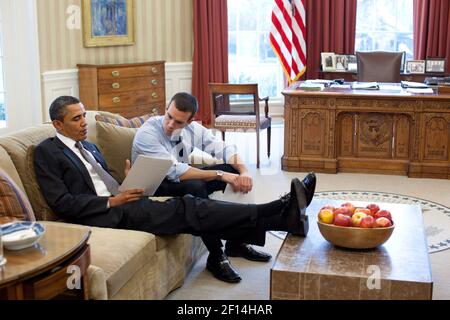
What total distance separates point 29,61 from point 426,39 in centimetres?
508

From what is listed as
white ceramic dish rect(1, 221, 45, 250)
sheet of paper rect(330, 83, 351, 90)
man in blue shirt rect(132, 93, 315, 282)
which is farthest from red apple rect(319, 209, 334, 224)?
sheet of paper rect(330, 83, 351, 90)

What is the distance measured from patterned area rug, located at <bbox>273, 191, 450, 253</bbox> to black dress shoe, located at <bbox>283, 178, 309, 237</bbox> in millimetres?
1275

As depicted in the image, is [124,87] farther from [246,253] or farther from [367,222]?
[367,222]

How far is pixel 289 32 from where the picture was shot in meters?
8.48

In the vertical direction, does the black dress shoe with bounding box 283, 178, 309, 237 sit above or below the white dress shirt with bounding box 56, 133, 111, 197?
below

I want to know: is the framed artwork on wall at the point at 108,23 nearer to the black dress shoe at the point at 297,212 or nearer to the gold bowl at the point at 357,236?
the black dress shoe at the point at 297,212

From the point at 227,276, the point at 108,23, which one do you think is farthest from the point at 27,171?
the point at 108,23

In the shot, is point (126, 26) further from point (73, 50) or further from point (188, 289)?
point (188, 289)

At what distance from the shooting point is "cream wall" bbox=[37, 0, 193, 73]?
282 inches

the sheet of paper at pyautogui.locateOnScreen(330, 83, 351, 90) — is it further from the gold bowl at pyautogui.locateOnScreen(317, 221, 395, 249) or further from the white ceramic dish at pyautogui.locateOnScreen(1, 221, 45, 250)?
the white ceramic dish at pyautogui.locateOnScreen(1, 221, 45, 250)

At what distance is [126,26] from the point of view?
8.30 meters

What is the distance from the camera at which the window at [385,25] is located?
9.20m
